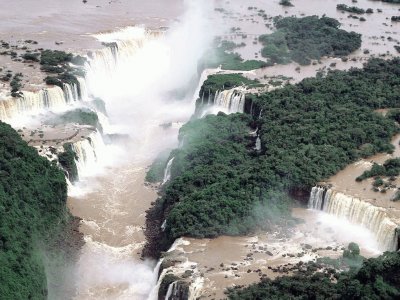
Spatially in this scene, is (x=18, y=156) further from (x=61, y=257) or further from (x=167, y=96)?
(x=167, y=96)

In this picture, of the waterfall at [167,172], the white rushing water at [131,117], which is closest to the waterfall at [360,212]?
the white rushing water at [131,117]

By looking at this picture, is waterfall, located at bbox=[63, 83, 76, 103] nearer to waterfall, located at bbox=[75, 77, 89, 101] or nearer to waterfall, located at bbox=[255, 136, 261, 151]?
waterfall, located at bbox=[75, 77, 89, 101]

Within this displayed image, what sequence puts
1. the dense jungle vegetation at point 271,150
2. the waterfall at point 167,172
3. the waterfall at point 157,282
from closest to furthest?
1. the waterfall at point 157,282
2. the dense jungle vegetation at point 271,150
3. the waterfall at point 167,172

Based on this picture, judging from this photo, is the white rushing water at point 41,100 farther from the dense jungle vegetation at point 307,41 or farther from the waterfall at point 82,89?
the dense jungle vegetation at point 307,41

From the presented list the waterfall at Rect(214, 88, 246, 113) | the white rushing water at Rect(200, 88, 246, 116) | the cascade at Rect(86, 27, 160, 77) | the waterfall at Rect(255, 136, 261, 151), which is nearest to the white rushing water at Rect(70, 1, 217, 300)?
the cascade at Rect(86, 27, 160, 77)

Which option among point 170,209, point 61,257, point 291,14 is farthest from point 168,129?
point 291,14
